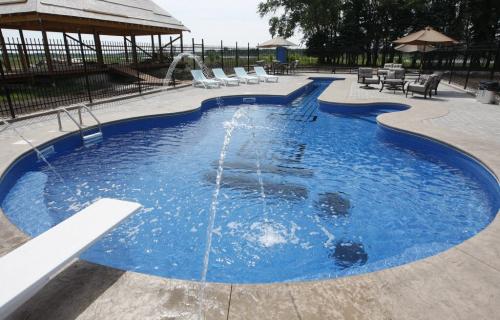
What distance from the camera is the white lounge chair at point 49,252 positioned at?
2.00 m

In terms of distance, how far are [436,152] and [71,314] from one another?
6.95 meters

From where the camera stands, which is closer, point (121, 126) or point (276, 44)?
point (121, 126)

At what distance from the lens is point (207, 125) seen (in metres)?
9.59

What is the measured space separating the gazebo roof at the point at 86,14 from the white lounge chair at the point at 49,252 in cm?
1182

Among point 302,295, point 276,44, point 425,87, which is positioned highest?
point 276,44

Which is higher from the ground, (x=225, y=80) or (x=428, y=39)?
(x=428, y=39)

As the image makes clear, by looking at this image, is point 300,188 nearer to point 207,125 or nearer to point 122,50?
point 207,125

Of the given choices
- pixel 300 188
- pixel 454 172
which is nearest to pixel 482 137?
pixel 454 172

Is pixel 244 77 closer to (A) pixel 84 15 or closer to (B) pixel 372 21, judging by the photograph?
(A) pixel 84 15

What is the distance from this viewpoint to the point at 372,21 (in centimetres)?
3309

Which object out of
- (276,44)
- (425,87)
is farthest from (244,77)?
(425,87)

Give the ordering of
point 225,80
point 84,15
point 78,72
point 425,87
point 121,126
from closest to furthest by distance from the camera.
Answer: point 121,126 → point 425,87 → point 84,15 → point 78,72 → point 225,80

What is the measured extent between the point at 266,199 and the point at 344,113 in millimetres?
7017

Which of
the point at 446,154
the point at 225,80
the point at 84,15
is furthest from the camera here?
the point at 225,80
